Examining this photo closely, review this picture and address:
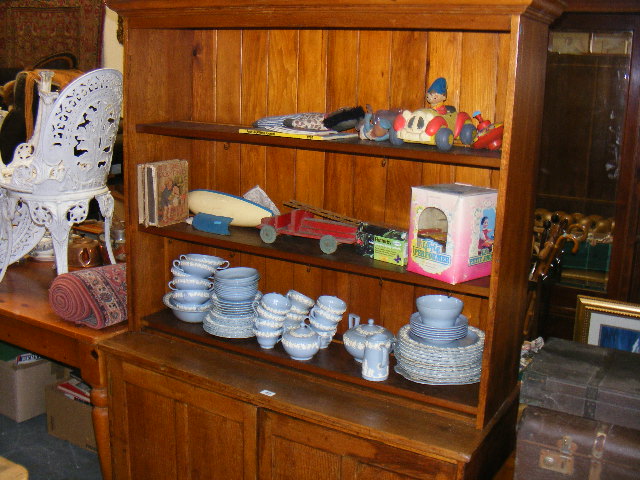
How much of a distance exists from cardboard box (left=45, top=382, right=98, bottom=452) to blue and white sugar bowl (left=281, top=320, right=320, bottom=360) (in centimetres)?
132

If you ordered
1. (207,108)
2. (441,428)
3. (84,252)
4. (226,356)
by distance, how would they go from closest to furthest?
(441,428) < (226,356) < (207,108) < (84,252)

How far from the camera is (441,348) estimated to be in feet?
6.39

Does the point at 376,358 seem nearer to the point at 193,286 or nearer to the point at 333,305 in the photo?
the point at 333,305

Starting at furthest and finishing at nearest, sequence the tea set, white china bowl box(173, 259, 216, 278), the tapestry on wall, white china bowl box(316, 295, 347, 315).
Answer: the tapestry on wall, white china bowl box(173, 259, 216, 278), white china bowl box(316, 295, 347, 315), the tea set

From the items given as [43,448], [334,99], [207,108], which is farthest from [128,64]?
[43,448]

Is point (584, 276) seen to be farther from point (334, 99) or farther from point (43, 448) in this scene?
point (43, 448)

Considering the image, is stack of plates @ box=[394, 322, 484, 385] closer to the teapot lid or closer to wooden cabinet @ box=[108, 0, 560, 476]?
wooden cabinet @ box=[108, 0, 560, 476]

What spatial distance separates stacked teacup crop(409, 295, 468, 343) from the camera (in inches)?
77.7

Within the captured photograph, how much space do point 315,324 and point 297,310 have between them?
8 centimetres

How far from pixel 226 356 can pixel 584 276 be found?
197 cm

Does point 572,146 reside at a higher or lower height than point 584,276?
higher

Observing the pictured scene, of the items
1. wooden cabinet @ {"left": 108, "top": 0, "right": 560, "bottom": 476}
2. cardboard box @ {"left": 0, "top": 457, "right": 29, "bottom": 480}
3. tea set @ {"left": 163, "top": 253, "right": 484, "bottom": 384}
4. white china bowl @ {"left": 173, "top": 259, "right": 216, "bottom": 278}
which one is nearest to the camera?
cardboard box @ {"left": 0, "top": 457, "right": 29, "bottom": 480}

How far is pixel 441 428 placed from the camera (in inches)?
73.6

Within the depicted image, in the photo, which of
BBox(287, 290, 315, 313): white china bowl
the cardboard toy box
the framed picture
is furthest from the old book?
the framed picture
